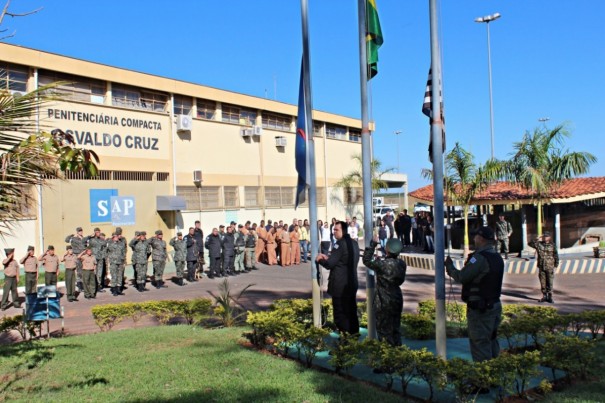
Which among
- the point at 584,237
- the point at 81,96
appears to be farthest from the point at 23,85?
the point at 584,237

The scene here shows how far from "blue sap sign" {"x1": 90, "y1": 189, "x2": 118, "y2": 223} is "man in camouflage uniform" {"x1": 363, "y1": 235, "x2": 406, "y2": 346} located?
55.9ft

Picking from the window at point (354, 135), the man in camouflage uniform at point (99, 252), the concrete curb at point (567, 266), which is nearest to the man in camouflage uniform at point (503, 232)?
the concrete curb at point (567, 266)

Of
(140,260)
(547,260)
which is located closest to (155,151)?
(140,260)

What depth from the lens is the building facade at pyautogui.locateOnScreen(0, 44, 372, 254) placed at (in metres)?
20.0

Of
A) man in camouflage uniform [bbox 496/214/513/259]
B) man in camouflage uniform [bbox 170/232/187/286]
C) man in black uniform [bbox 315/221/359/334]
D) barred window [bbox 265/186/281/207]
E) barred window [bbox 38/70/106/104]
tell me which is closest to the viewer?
man in black uniform [bbox 315/221/359/334]

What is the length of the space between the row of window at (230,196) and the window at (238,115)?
3727 millimetres

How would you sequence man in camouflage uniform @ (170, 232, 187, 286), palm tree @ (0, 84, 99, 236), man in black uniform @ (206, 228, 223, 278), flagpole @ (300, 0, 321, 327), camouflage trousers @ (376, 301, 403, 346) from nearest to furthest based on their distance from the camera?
palm tree @ (0, 84, 99, 236) < camouflage trousers @ (376, 301, 403, 346) < flagpole @ (300, 0, 321, 327) < man in camouflage uniform @ (170, 232, 187, 286) < man in black uniform @ (206, 228, 223, 278)

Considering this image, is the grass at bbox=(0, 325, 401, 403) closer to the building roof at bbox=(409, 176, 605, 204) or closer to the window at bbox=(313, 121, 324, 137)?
the building roof at bbox=(409, 176, 605, 204)

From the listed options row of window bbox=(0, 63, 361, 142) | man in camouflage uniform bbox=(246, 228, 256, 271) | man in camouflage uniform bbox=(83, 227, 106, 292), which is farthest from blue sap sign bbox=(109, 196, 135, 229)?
man in camouflage uniform bbox=(83, 227, 106, 292)

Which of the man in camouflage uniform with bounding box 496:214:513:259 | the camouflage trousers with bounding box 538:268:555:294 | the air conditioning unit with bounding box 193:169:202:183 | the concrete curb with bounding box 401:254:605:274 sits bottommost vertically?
the concrete curb with bounding box 401:254:605:274

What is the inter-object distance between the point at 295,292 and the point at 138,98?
1374cm

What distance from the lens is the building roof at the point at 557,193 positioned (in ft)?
64.2

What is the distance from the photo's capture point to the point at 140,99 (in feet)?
78.4

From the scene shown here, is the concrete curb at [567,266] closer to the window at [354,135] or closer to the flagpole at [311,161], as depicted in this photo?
the flagpole at [311,161]
